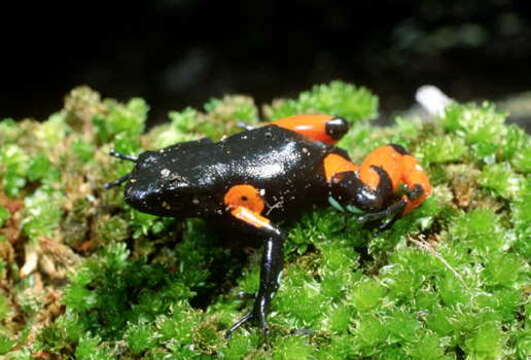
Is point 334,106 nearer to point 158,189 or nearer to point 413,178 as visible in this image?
point 413,178

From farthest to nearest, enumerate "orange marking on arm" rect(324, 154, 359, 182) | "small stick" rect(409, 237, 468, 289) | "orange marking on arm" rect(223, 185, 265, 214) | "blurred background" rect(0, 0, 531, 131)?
1. "blurred background" rect(0, 0, 531, 131)
2. "orange marking on arm" rect(324, 154, 359, 182)
3. "orange marking on arm" rect(223, 185, 265, 214)
4. "small stick" rect(409, 237, 468, 289)

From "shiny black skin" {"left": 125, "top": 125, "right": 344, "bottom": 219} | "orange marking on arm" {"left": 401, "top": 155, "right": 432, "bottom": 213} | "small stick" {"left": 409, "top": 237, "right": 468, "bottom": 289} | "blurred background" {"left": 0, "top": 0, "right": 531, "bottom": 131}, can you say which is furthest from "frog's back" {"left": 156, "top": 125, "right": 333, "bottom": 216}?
"blurred background" {"left": 0, "top": 0, "right": 531, "bottom": 131}

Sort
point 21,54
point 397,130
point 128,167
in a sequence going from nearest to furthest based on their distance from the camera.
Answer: point 128,167 → point 397,130 → point 21,54

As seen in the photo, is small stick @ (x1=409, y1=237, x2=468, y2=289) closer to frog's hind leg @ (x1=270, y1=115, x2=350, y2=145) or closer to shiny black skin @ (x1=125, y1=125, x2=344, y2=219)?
shiny black skin @ (x1=125, y1=125, x2=344, y2=219)

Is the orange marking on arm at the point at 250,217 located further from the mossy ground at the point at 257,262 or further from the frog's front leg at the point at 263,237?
the mossy ground at the point at 257,262

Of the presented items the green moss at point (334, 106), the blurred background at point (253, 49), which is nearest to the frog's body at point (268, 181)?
the green moss at point (334, 106)

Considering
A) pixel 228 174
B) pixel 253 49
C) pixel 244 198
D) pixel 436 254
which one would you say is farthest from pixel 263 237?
pixel 253 49

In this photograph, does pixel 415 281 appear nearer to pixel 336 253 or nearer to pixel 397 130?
pixel 336 253

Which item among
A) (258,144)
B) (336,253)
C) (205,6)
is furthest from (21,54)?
(336,253)
